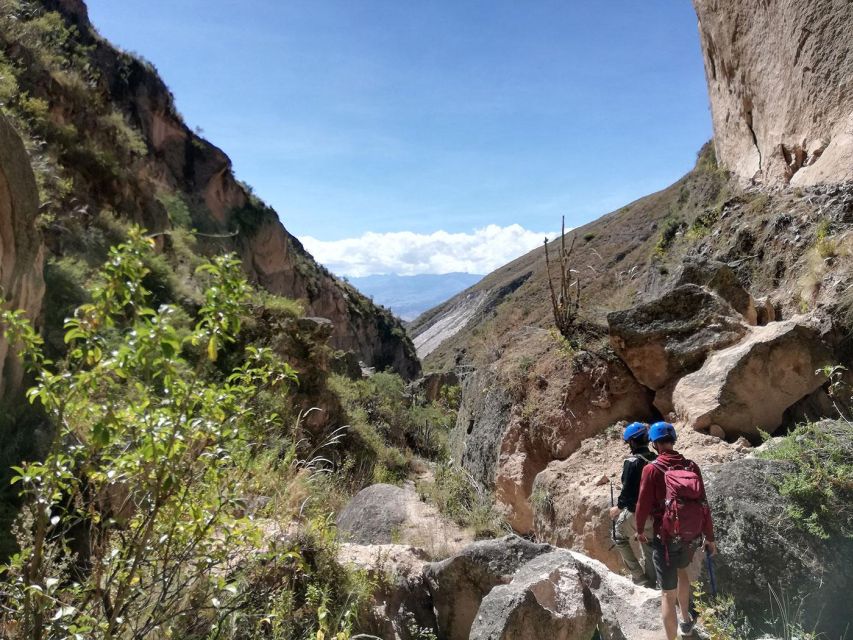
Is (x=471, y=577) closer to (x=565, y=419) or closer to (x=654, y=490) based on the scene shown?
(x=654, y=490)

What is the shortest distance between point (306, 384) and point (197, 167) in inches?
850

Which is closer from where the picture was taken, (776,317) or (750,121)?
(776,317)

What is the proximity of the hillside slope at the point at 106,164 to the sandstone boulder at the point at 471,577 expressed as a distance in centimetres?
288

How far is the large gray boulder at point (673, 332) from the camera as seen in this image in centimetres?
604

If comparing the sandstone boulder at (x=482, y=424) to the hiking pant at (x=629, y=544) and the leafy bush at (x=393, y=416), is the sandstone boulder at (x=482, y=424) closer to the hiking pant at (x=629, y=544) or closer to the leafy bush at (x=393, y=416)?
the hiking pant at (x=629, y=544)

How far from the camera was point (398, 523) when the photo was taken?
577 centimetres

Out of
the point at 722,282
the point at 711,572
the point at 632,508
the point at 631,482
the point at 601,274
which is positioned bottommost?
the point at 711,572

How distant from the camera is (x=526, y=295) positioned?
1535 inches

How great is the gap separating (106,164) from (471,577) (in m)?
13.3

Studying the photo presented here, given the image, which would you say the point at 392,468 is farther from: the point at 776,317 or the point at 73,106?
the point at 73,106

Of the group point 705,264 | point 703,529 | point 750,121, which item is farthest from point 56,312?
point 750,121

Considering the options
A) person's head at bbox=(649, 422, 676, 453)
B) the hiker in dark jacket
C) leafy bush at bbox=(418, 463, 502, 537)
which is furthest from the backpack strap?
leafy bush at bbox=(418, 463, 502, 537)

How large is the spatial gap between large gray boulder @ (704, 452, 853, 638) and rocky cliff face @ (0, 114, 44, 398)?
18.7 feet

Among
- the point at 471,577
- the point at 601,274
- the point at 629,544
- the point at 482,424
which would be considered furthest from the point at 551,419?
the point at 601,274
